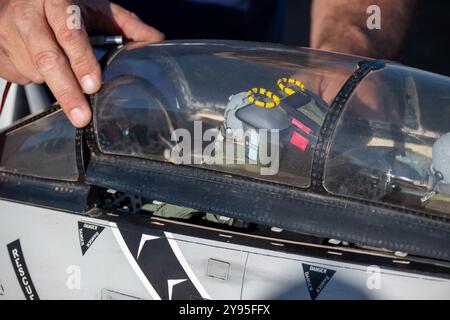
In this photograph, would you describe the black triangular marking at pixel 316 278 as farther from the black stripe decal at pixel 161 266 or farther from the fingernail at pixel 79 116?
the fingernail at pixel 79 116

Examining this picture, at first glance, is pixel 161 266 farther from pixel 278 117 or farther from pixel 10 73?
pixel 10 73

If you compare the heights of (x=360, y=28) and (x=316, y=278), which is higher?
(x=360, y=28)

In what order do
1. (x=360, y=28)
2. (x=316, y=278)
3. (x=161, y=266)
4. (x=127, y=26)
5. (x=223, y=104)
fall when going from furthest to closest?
(x=360, y=28)
(x=127, y=26)
(x=223, y=104)
(x=161, y=266)
(x=316, y=278)

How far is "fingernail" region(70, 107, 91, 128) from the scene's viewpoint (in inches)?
67.2

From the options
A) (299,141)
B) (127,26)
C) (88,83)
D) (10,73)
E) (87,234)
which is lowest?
(87,234)

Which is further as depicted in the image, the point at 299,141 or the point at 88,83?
the point at 88,83

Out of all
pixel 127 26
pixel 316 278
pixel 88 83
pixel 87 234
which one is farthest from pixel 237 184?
pixel 127 26

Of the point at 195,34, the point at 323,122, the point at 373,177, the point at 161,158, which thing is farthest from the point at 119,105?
the point at 195,34

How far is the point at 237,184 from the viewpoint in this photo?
1579mm

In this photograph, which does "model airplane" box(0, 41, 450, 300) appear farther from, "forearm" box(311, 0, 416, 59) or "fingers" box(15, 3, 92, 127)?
"forearm" box(311, 0, 416, 59)

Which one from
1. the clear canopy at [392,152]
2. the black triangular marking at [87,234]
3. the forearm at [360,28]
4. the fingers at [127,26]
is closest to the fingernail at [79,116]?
the black triangular marking at [87,234]

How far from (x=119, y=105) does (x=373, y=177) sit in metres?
0.75

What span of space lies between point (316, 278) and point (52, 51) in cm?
97

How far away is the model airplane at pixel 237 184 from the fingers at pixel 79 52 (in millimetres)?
49
